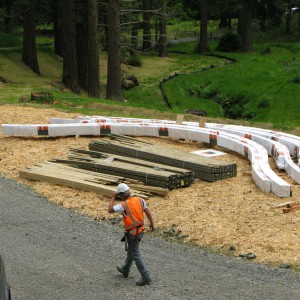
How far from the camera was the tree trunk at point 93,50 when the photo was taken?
37500 millimetres

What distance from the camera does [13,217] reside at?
14.5 m

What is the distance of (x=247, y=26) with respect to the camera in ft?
204

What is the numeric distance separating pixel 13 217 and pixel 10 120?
1077 centimetres

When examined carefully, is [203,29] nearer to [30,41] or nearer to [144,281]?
[30,41]

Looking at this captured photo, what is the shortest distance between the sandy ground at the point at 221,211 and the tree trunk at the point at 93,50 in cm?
1893

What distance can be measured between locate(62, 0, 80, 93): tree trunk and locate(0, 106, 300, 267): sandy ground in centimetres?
2123

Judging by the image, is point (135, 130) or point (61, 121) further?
point (61, 121)

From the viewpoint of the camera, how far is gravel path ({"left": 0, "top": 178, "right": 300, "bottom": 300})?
409 inches

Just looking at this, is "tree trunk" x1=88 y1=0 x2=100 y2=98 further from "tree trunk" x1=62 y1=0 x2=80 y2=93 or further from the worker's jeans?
the worker's jeans

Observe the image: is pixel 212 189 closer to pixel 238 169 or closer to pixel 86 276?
pixel 238 169

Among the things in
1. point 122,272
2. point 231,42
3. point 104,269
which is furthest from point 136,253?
point 231,42

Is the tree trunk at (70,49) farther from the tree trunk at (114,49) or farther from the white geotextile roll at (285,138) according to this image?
the white geotextile roll at (285,138)

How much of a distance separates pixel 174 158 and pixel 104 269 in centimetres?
614

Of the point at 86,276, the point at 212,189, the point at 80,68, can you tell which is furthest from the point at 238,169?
the point at 80,68
